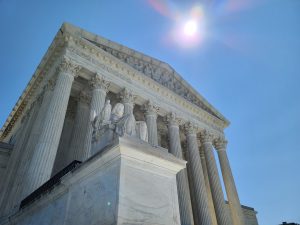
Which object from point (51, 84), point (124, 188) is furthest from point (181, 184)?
point (124, 188)

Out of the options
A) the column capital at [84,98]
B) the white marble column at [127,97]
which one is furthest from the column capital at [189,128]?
the column capital at [84,98]

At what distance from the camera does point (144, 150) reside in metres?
5.00

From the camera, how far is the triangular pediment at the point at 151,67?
20.0 m

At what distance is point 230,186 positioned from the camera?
1000 inches

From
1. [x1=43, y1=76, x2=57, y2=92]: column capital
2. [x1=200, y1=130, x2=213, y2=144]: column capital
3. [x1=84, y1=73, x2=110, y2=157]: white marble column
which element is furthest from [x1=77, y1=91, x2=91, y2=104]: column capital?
[x1=200, y1=130, x2=213, y2=144]: column capital

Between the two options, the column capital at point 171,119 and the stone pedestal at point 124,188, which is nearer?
the stone pedestal at point 124,188

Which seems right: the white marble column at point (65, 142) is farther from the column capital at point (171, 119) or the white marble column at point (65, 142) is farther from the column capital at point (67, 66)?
the column capital at point (171, 119)

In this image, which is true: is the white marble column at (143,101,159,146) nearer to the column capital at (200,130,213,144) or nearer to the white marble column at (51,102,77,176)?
the white marble column at (51,102,77,176)

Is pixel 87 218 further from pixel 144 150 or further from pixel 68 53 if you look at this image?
pixel 68 53

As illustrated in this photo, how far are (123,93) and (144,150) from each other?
51.2 feet

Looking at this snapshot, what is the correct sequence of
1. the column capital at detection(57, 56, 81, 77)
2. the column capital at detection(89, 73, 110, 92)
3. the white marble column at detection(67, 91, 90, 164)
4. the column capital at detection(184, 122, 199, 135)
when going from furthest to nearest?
the column capital at detection(184, 122, 199, 135) → the column capital at detection(89, 73, 110, 92) → the white marble column at detection(67, 91, 90, 164) → the column capital at detection(57, 56, 81, 77)

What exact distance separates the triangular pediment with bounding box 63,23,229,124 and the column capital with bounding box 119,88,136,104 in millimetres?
2866

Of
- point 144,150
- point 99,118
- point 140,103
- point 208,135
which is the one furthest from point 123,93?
point 144,150

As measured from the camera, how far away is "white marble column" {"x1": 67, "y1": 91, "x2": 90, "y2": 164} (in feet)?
59.2
